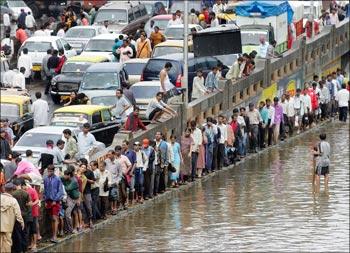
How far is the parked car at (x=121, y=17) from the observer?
65625 mm

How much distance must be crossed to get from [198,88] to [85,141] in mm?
9751

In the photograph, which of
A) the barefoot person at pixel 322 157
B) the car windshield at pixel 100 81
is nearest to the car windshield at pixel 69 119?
the barefoot person at pixel 322 157

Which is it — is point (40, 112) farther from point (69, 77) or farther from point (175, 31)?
point (175, 31)

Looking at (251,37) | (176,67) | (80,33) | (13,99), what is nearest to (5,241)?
(13,99)

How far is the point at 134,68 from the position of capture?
54219mm

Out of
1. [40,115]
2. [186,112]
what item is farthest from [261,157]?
[40,115]

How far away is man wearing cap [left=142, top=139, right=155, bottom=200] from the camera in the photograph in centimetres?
4109

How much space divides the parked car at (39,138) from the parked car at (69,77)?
33.9 ft

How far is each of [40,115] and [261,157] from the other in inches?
276

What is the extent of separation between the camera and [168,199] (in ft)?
139

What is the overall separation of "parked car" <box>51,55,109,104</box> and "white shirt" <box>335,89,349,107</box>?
7.55 m

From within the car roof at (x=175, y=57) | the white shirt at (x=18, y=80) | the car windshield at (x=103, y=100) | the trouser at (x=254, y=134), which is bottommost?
the trouser at (x=254, y=134)

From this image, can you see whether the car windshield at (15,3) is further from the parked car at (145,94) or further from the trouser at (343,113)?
the parked car at (145,94)

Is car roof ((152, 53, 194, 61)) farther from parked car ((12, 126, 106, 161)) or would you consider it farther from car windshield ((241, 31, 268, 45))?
parked car ((12, 126, 106, 161))
